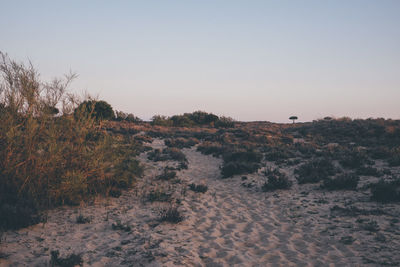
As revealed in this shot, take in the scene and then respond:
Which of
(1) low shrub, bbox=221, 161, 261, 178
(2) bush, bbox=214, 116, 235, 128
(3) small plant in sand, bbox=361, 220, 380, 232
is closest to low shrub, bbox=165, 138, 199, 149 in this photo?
(1) low shrub, bbox=221, 161, 261, 178

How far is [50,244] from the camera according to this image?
4.91 metres

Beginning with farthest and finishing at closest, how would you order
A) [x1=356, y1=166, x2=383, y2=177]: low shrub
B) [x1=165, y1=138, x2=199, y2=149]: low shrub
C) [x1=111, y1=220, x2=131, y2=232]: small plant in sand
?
[x1=165, y1=138, x2=199, y2=149]: low shrub → [x1=356, y1=166, x2=383, y2=177]: low shrub → [x1=111, y1=220, x2=131, y2=232]: small plant in sand

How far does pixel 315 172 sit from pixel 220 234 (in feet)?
20.1

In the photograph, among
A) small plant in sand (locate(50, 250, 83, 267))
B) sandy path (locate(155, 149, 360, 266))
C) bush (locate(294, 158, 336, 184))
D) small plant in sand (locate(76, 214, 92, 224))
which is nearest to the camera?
→ small plant in sand (locate(50, 250, 83, 267))

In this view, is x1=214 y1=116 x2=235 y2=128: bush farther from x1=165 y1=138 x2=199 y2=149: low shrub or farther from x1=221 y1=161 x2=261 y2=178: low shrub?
x1=221 y1=161 x2=261 y2=178: low shrub

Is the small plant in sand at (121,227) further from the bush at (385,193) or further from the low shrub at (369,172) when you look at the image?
the low shrub at (369,172)

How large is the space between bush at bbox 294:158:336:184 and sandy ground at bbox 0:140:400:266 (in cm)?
123

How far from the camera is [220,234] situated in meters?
5.87

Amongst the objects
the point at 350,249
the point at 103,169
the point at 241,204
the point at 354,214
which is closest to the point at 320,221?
the point at 354,214

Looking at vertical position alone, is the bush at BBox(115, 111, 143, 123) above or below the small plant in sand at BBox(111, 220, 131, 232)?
above

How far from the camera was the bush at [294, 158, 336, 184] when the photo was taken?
9.87 meters

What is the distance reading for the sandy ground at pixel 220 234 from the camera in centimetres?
456

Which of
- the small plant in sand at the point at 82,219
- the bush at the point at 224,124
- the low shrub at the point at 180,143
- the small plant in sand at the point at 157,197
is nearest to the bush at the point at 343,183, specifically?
the small plant in sand at the point at 157,197

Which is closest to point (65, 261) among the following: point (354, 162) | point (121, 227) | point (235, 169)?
point (121, 227)
